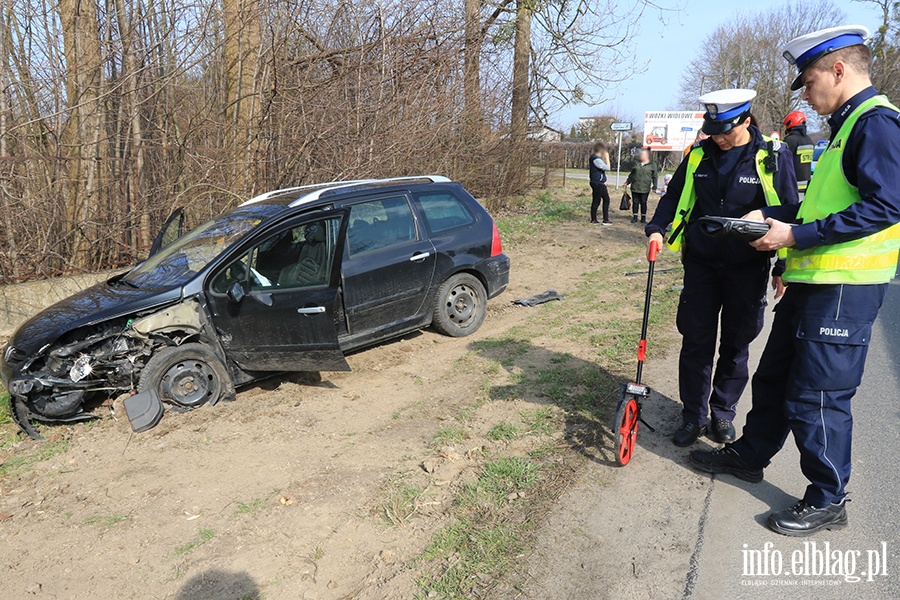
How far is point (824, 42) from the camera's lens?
113 inches

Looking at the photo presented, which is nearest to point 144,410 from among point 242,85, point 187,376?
point 187,376

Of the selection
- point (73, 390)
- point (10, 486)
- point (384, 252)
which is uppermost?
point (384, 252)

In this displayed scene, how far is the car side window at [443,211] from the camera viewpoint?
647 cm

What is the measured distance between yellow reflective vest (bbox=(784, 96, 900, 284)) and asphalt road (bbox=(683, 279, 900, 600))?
51.6 inches

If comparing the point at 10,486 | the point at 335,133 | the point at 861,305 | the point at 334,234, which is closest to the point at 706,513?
the point at 861,305

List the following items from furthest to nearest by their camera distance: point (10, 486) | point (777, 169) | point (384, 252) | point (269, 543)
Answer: point (384, 252)
point (10, 486)
point (777, 169)
point (269, 543)

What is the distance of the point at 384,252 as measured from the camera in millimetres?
5922

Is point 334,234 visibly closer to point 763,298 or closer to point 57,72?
point 763,298

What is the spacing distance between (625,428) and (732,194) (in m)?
1.58

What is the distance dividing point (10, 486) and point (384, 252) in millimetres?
3421

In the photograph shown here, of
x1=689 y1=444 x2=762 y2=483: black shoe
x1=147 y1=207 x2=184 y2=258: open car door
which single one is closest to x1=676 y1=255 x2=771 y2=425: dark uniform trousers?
x1=689 y1=444 x2=762 y2=483: black shoe

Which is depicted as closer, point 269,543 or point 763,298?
point 269,543

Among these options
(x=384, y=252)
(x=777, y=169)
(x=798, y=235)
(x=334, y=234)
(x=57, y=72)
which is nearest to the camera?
(x=798, y=235)

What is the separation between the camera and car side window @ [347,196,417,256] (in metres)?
5.78
